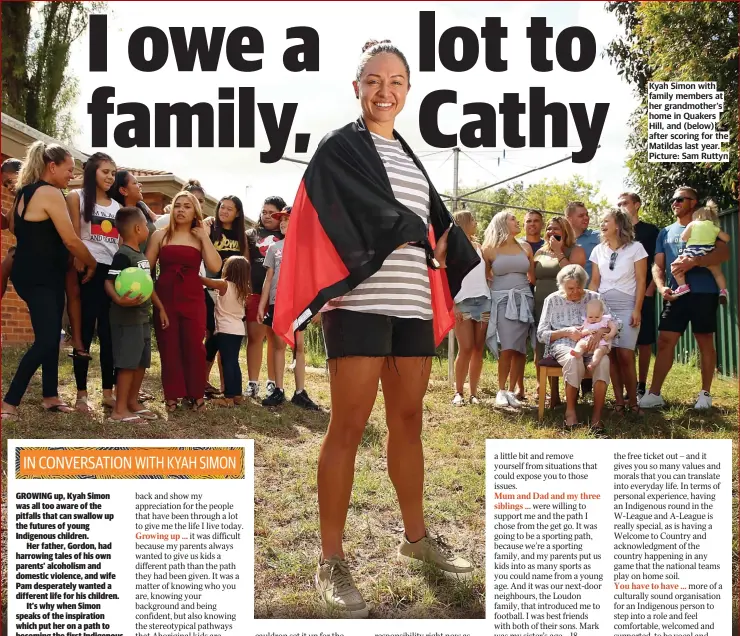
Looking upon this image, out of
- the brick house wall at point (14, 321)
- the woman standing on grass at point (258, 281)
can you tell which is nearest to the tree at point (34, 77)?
the brick house wall at point (14, 321)

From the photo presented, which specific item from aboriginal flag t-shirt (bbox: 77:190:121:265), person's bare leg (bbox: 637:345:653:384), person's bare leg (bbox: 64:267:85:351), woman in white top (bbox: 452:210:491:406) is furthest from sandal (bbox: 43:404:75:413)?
person's bare leg (bbox: 637:345:653:384)

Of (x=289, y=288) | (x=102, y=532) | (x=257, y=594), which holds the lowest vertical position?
(x=257, y=594)

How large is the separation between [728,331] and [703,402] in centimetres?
186

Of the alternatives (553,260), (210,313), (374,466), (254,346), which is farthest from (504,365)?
(210,313)

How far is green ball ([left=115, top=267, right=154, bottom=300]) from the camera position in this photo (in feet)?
14.1

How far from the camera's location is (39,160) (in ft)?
13.6

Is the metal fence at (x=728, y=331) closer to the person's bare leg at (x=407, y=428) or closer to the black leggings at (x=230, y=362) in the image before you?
the black leggings at (x=230, y=362)

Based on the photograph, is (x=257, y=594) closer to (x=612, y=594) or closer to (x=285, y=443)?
(x=612, y=594)

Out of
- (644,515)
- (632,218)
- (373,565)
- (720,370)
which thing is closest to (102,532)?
(373,565)

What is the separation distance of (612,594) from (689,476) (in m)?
0.56

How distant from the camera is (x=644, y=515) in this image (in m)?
2.73

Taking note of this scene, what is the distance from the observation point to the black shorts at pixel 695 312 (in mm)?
5141

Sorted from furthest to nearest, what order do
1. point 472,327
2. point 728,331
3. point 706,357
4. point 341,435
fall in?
1. point 728,331
2. point 472,327
3. point 706,357
4. point 341,435

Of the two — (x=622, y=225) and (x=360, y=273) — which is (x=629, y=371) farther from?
(x=360, y=273)
